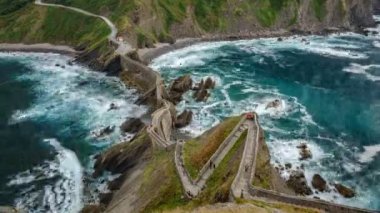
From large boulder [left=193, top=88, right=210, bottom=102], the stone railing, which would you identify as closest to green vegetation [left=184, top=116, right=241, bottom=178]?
the stone railing

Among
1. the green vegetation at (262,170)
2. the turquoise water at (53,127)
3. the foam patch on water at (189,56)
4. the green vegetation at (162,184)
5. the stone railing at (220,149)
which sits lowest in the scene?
the foam patch on water at (189,56)

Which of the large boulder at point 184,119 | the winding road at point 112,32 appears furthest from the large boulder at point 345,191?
the winding road at point 112,32

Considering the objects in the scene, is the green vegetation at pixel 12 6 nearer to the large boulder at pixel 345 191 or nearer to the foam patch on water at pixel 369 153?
the foam patch on water at pixel 369 153

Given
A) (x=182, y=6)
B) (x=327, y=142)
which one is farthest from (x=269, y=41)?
(x=327, y=142)

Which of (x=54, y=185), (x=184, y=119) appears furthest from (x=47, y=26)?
(x=54, y=185)

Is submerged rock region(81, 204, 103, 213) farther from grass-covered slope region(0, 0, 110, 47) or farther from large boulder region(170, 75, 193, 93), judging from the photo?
grass-covered slope region(0, 0, 110, 47)
